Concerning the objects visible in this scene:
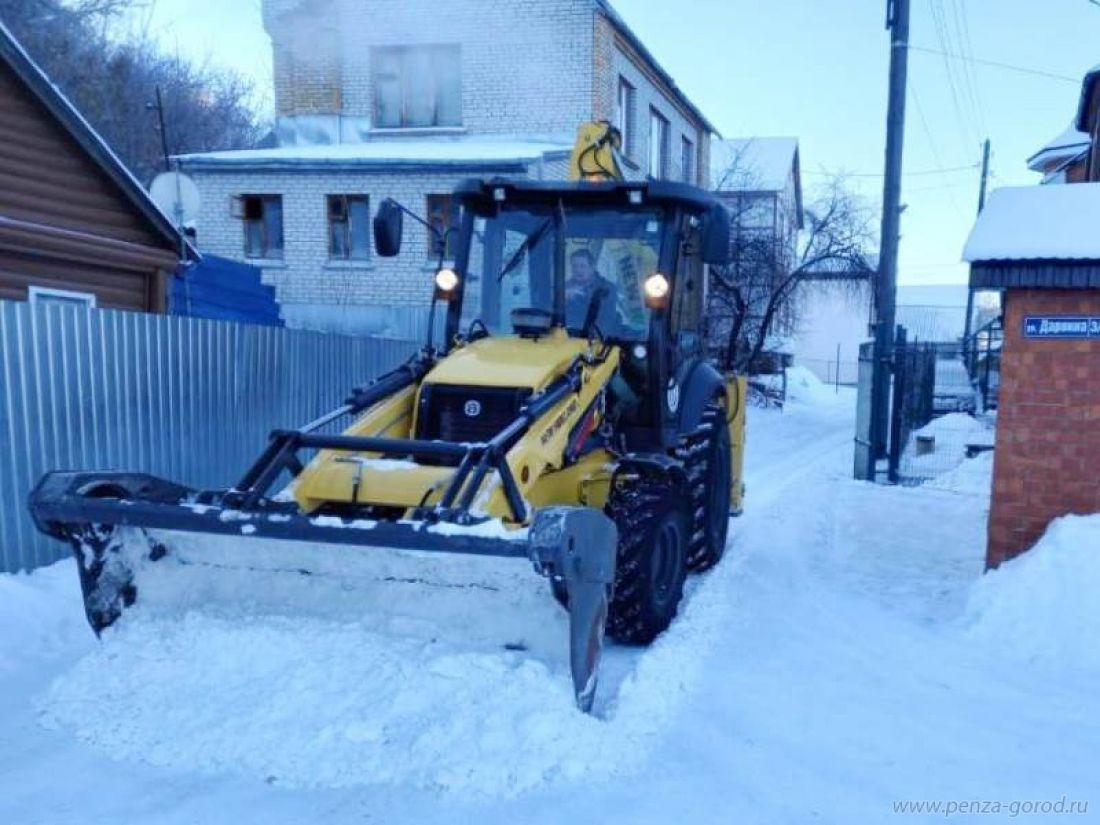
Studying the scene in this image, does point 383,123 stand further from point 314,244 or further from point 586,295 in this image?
point 586,295

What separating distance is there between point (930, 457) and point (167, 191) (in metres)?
10.6

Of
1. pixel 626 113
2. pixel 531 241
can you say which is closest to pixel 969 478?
pixel 531 241

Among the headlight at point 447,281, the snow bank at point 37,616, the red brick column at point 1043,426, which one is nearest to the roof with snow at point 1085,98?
the red brick column at point 1043,426

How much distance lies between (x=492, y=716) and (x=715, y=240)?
119 inches

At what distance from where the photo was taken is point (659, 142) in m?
22.8

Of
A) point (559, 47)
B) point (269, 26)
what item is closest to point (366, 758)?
point (559, 47)

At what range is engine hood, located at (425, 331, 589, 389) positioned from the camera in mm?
4862

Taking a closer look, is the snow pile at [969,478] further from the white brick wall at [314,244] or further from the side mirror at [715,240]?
the white brick wall at [314,244]

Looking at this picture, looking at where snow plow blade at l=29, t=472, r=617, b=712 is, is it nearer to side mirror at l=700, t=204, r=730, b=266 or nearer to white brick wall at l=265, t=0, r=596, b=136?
side mirror at l=700, t=204, r=730, b=266

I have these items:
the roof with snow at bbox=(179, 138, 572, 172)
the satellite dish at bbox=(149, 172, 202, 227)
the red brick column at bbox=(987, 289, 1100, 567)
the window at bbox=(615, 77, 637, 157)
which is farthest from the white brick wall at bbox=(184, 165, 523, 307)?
the red brick column at bbox=(987, 289, 1100, 567)

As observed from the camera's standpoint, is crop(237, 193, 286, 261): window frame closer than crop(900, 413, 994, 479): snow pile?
No

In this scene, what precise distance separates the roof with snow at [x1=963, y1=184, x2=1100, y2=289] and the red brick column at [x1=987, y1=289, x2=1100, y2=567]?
14 centimetres

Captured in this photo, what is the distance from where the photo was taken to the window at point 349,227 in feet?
58.3

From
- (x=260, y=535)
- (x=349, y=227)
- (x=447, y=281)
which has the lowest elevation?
(x=260, y=535)
